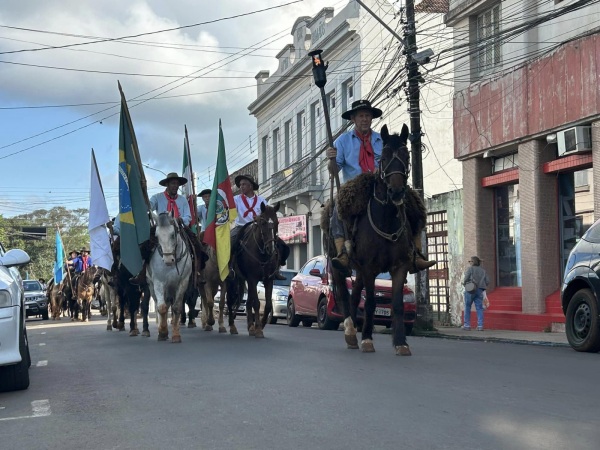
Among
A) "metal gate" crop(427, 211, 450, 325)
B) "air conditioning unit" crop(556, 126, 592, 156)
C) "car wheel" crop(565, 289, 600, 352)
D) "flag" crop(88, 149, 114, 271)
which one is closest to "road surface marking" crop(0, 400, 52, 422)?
"car wheel" crop(565, 289, 600, 352)

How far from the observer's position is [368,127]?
11711 mm

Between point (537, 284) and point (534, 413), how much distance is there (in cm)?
1477

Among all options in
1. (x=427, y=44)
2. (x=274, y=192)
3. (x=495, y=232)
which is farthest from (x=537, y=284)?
(x=274, y=192)

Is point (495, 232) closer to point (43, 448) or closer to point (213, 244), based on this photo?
point (213, 244)

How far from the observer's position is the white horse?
552 inches

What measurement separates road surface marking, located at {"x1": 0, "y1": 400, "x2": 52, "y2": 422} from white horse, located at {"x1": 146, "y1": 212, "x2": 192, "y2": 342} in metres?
6.01

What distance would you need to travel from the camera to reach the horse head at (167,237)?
45.9 feet

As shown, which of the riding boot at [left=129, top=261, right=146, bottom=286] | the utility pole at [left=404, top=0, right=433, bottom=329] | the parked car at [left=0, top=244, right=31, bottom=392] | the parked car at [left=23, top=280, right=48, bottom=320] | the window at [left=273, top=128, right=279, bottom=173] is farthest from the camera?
the window at [left=273, top=128, right=279, bottom=173]

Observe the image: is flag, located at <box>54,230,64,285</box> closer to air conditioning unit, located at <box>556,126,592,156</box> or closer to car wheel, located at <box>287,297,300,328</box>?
car wheel, located at <box>287,297,300,328</box>

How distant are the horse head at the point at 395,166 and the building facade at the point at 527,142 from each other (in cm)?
967

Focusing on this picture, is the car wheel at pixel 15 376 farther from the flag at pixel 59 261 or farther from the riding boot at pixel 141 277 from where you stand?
the flag at pixel 59 261

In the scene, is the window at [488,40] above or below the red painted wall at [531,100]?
above

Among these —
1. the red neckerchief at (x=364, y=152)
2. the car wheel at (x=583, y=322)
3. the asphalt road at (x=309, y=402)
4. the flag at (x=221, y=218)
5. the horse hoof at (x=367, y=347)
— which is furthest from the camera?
the flag at (x=221, y=218)

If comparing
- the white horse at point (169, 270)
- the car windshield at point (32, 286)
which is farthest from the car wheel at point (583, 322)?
the car windshield at point (32, 286)
